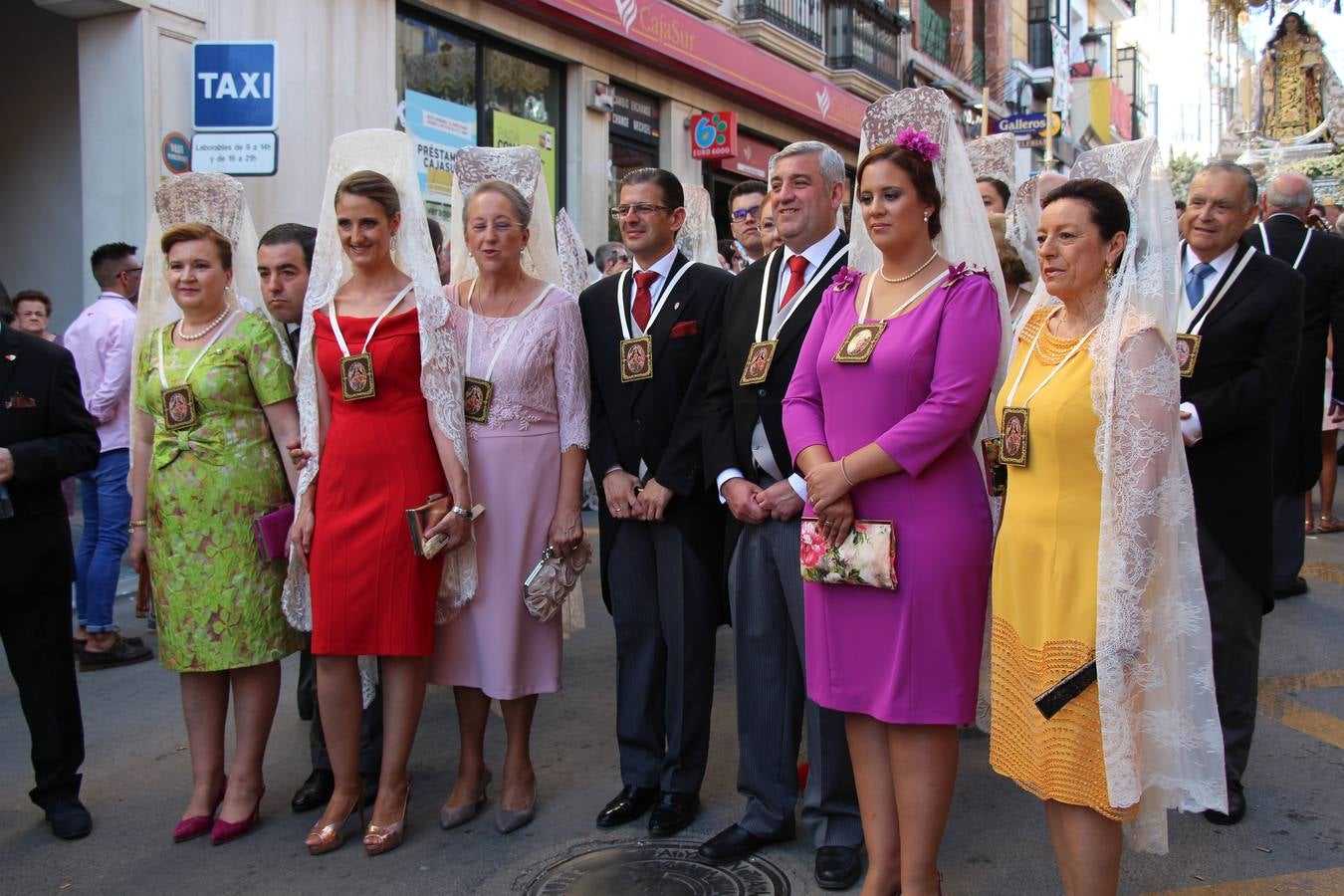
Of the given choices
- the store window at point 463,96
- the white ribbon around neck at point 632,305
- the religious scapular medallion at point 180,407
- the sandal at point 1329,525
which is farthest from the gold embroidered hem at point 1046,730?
the store window at point 463,96

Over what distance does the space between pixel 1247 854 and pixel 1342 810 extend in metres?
0.55

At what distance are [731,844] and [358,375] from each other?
1.86m

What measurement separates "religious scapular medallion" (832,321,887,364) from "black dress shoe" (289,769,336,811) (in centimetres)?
234

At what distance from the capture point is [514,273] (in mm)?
3996

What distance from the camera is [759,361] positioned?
3.55 m

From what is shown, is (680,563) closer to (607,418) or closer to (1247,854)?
(607,418)

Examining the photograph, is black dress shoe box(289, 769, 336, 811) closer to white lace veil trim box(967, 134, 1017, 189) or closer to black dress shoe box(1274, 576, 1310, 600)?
white lace veil trim box(967, 134, 1017, 189)

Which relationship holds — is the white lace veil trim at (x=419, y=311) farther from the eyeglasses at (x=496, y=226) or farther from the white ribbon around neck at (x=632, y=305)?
the white ribbon around neck at (x=632, y=305)

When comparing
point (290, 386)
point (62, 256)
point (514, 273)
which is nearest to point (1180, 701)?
point (514, 273)

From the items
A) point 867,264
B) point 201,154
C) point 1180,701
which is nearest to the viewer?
point 1180,701

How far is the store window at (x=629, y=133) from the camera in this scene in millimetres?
14719

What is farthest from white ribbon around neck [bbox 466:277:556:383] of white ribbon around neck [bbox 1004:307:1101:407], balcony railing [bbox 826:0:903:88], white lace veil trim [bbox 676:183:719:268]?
balcony railing [bbox 826:0:903:88]

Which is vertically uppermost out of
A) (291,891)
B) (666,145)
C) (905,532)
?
(666,145)

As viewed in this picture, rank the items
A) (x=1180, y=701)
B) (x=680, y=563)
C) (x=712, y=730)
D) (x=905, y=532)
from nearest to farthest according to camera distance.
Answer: (x=1180, y=701) < (x=905, y=532) < (x=680, y=563) < (x=712, y=730)
